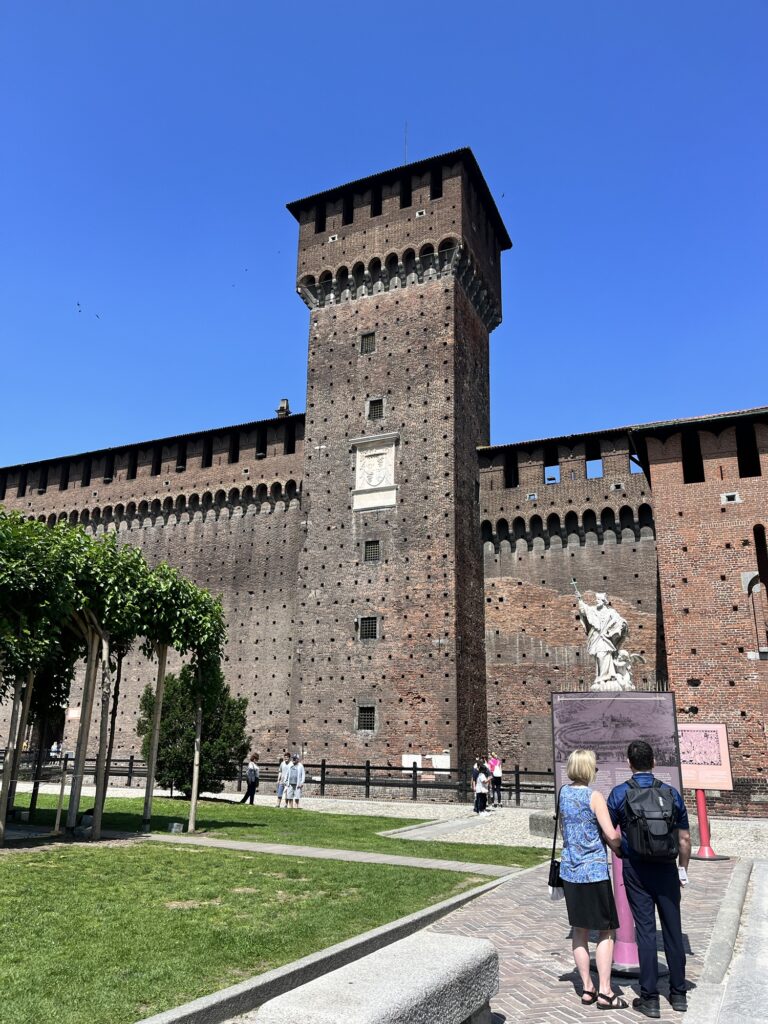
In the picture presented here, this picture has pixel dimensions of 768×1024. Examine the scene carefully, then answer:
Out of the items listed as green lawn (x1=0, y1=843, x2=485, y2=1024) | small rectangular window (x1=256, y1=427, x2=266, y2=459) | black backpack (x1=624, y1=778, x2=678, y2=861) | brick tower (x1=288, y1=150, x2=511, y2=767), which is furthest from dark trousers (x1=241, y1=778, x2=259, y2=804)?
black backpack (x1=624, y1=778, x2=678, y2=861)

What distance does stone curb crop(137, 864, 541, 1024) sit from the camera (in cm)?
438

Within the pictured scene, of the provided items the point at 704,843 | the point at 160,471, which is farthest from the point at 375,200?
the point at 704,843

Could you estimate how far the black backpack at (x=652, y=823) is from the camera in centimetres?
490

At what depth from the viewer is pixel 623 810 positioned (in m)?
5.15

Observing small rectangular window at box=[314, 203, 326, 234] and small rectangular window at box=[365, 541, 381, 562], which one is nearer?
small rectangular window at box=[365, 541, 381, 562]

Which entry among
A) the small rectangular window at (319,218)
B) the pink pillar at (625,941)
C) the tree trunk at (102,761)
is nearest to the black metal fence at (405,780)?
the tree trunk at (102,761)

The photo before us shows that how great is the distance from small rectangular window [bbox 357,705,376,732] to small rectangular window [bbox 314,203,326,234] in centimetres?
1876

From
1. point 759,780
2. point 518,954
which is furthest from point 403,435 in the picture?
point 518,954

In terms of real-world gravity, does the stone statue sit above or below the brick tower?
below

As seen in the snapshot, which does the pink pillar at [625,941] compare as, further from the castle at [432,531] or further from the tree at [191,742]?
the tree at [191,742]

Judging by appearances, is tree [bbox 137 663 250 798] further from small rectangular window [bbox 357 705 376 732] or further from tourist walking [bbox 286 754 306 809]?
small rectangular window [bbox 357 705 376 732]

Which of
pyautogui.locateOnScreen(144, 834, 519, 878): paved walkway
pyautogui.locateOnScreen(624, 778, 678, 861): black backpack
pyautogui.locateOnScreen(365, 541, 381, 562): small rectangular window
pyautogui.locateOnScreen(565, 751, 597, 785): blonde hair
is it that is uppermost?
pyautogui.locateOnScreen(365, 541, 381, 562): small rectangular window

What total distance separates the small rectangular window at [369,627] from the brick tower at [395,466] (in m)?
0.07

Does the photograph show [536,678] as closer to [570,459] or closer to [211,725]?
[570,459]
